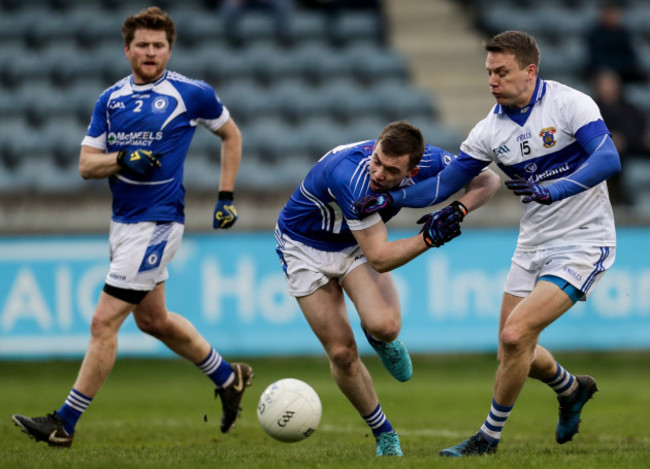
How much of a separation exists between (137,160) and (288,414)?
81.4 inches

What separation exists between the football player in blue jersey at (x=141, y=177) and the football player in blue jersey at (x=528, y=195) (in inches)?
70.7

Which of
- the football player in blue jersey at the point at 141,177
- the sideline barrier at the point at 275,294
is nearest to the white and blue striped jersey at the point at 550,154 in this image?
the football player in blue jersey at the point at 141,177

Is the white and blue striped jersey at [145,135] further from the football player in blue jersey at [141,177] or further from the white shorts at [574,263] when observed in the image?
the white shorts at [574,263]

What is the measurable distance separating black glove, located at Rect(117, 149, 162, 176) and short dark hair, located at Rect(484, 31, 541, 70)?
97.5 inches

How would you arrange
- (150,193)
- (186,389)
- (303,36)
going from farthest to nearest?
(303,36), (186,389), (150,193)

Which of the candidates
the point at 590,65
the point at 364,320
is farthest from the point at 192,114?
the point at 590,65

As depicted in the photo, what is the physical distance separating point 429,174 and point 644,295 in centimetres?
663

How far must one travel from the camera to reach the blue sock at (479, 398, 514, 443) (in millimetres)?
6719

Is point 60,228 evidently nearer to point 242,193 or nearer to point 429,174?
point 242,193

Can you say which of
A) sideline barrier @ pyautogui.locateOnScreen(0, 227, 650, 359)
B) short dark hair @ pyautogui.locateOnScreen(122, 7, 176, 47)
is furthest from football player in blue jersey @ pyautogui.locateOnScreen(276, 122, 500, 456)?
sideline barrier @ pyautogui.locateOnScreen(0, 227, 650, 359)

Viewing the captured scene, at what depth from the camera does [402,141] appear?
6.58 m

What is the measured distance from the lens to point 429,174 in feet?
23.6

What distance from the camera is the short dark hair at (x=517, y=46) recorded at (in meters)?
6.71

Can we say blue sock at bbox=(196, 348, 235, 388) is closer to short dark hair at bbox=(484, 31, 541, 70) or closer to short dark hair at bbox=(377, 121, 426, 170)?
short dark hair at bbox=(377, 121, 426, 170)
